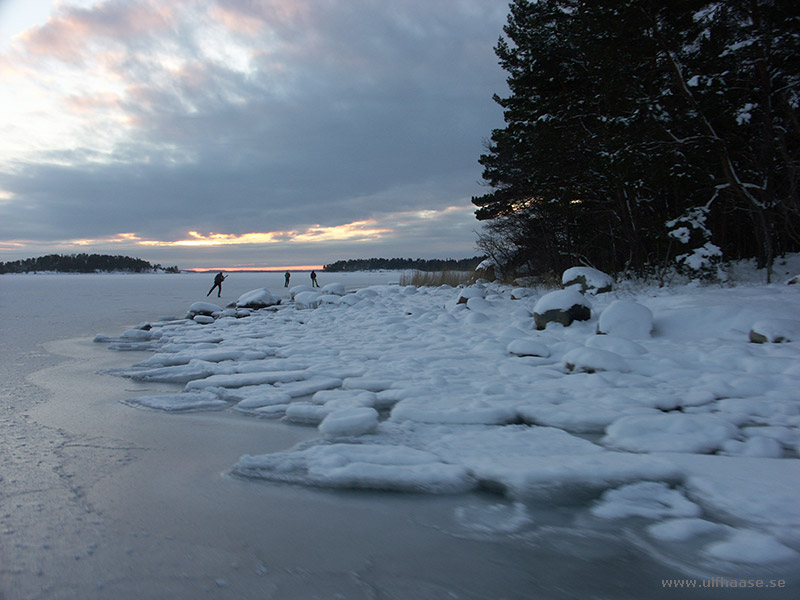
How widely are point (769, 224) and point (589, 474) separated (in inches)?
334

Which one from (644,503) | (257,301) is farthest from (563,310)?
(257,301)

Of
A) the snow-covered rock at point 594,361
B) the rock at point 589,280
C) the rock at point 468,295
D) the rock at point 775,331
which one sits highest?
the rock at point 589,280

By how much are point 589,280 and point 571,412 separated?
22.7 feet

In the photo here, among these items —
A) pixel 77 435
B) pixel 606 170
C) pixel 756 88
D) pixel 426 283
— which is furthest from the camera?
pixel 426 283

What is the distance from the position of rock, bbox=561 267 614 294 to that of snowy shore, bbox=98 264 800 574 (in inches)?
79.8

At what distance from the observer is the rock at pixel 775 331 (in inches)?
193

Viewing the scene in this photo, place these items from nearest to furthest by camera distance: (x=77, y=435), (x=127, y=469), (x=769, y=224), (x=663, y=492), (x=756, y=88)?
(x=663, y=492) < (x=127, y=469) < (x=77, y=435) < (x=756, y=88) < (x=769, y=224)

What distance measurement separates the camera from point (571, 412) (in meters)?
3.33

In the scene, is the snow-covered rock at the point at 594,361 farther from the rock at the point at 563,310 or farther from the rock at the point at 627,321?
the rock at the point at 563,310

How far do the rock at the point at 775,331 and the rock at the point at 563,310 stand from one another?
7.60 ft

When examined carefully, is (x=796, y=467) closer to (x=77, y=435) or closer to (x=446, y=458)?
(x=446, y=458)

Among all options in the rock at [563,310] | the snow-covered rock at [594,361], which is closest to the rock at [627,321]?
the rock at [563,310]

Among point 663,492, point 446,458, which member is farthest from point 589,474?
point 446,458

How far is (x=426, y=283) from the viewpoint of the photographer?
2038 centimetres
